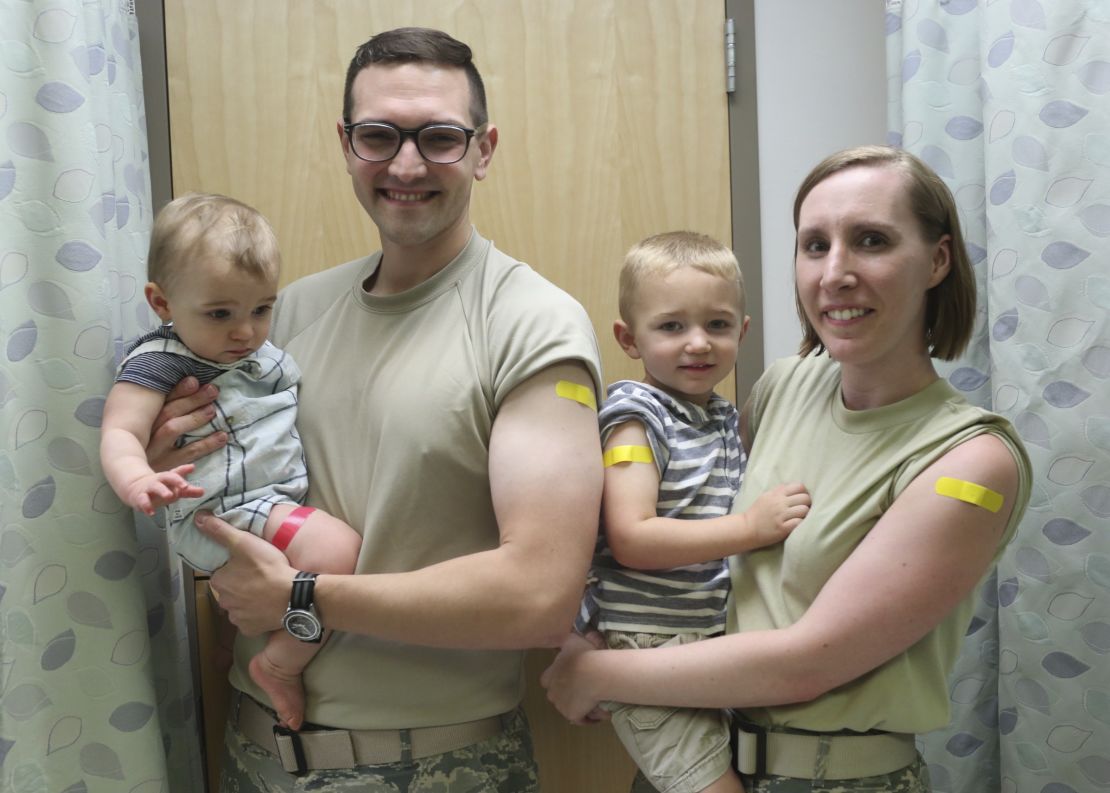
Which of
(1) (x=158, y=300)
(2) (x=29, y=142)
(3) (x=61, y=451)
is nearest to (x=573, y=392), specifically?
(1) (x=158, y=300)

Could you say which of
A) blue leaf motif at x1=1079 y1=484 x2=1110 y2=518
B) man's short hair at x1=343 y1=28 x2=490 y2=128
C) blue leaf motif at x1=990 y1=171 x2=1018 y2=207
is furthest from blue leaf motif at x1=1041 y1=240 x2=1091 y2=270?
man's short hair at x1=343 y1=28 x2=490 y2=128

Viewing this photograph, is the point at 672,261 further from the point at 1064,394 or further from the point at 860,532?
the point at 1064,394

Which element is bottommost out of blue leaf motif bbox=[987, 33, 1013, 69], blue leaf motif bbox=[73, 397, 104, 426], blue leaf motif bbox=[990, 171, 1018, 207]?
blue leaf motif bbox=[73, 397, 104, 426]

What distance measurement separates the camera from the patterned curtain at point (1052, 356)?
5.21 ft

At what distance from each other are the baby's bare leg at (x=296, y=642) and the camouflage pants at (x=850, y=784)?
2.30 feet

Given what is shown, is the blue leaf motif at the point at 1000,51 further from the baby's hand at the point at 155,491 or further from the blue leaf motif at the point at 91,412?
the blue leaf motif at the point at 91,412

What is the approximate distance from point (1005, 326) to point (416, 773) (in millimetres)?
1262

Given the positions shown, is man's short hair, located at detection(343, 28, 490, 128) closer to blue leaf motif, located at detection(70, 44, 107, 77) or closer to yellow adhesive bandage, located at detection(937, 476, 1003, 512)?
blue leaf motif, located at detection(70, 44, 107, 77)

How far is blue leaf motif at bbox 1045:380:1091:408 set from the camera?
161cm

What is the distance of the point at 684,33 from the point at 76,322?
4.50 feet

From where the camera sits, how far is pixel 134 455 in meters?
1.40

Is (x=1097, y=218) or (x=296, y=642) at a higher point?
(x=1097, y=218)

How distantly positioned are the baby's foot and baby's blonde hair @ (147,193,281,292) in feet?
2.02

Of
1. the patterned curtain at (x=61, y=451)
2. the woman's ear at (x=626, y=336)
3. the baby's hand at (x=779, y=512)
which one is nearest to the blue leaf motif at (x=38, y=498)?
the patterned curtain at (x=61, y=451)
